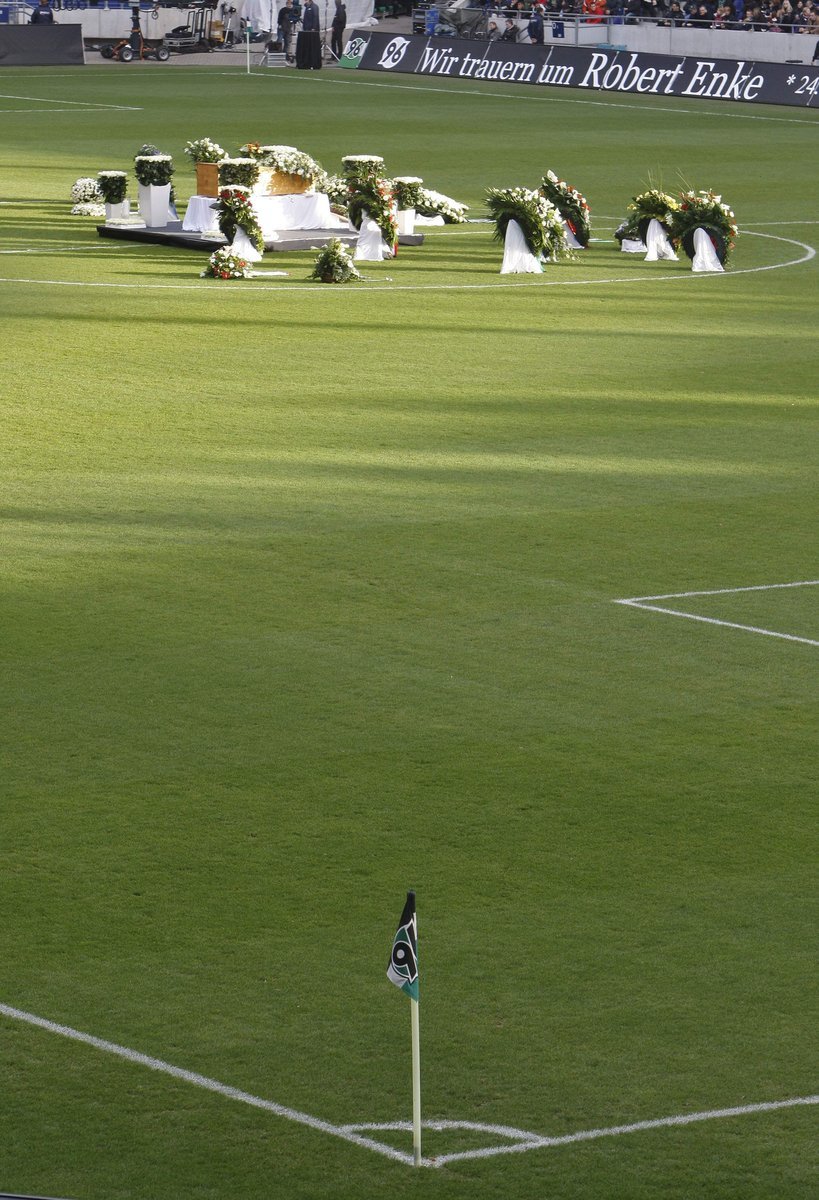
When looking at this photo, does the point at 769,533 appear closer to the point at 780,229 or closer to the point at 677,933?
the point at 677,933

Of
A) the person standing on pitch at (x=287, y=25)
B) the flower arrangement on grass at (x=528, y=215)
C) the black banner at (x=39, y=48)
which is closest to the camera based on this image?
the flower arrangement on grass at (x=528, y=215)

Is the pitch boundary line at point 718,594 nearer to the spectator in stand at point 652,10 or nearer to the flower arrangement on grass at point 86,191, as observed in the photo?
the flower arrangement on grass at point 86,191

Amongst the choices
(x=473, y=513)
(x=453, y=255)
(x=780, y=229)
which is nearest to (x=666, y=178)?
(x=780, y=229)

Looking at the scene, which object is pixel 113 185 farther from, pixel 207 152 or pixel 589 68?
pixel 589 68

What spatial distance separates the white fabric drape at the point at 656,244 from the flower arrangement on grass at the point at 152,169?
23.6 ft

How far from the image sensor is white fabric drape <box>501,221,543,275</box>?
29219 millimetres

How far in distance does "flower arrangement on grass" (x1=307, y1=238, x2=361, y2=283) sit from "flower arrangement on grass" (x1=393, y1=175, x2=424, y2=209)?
137 inches

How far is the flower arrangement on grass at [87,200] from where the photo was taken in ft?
114

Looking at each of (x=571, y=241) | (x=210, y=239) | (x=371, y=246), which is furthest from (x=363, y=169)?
(x=571, y=241)

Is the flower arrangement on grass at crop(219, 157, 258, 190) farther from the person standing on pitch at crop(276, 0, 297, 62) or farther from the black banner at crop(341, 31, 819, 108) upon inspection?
the person standing on pitch at crop(276, 0, 297, 62)

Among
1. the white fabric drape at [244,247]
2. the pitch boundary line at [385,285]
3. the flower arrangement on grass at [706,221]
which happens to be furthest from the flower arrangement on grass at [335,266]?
the flower arrangement on grass at [706,221]

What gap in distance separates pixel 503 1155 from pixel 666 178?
113 ft

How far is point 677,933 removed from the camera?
8.62 m

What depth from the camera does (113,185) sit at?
105 feet
